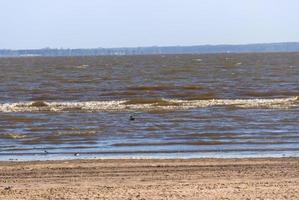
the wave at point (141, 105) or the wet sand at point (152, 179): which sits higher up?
the wet sand at point (152, 179)

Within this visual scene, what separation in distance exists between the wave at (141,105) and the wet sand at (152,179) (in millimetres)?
18048

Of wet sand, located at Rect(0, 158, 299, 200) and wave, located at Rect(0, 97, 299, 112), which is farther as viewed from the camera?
wave, located at Rect(0, 97, 299, 112)

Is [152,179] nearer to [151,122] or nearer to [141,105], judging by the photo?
[151,122]

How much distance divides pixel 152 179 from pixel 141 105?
79.8 feet

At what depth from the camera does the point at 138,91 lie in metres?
48.6

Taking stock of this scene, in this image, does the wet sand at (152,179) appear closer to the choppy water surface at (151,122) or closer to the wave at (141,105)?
the choppy water surface at (151,122)

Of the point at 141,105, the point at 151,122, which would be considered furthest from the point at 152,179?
the point at 141,105

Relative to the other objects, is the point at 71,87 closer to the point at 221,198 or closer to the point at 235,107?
the point at 235,107

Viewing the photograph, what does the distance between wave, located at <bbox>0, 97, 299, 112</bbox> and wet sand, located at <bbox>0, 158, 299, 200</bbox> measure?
18.0m

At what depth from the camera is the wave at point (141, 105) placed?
35.4m

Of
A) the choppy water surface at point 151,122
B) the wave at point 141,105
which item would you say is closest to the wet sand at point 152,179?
the choppy water surface at point 151,122

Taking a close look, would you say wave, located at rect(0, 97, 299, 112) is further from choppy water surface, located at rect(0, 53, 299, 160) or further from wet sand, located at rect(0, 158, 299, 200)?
wet sand, located at rect(0, 158, 299, 200)

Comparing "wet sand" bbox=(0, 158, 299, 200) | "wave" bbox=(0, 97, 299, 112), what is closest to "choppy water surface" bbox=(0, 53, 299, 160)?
"wave" bbox=(0, 97, 299, 112)

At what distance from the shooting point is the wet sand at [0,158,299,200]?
11586 millimetres
